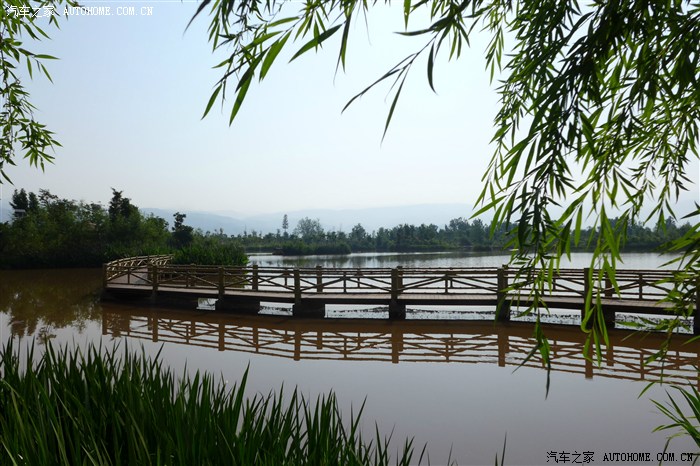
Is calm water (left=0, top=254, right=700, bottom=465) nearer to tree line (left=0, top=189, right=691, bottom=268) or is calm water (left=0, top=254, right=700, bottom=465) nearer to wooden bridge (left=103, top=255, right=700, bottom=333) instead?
wooden bridge (left=103, top=255, right=700, bottom=333)

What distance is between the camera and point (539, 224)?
1.65m

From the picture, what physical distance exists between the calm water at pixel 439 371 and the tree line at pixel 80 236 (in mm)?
12267

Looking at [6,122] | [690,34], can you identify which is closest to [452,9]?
[690,34]

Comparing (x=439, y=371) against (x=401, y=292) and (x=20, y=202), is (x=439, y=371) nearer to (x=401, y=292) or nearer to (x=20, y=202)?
(x=401, y=292)

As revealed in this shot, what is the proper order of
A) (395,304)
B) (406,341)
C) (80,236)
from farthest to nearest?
(80,236)
(395,304)
(406,341)

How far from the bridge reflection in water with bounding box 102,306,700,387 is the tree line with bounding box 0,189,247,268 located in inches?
479

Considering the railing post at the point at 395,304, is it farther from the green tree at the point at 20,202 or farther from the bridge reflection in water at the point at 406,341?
the green tree at the point at 20,202

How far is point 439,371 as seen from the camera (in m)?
7.05

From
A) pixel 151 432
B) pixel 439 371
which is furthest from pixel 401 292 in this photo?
pixel 151 432

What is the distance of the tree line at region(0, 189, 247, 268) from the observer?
86.1ft

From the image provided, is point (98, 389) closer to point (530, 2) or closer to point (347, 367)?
point (530, 2)

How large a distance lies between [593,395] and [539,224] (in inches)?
206

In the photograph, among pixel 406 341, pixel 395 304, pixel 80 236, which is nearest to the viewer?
pixel 406 341

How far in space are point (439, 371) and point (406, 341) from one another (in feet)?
6.49
